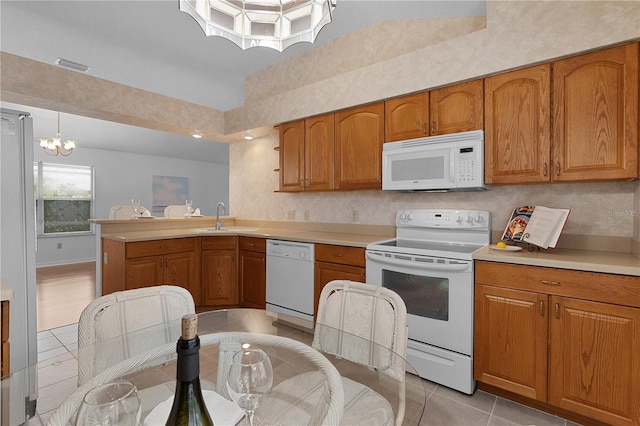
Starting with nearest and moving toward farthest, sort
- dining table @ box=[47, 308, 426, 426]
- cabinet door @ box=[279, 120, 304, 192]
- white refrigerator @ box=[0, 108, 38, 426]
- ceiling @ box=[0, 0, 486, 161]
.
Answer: dining table @ box=[47, 308, 426, 426]
white refrigerator @ box=[0, 108, 38, 426]
ceiling @ box=[0, 0, 486, 161]
cabinet door @ box=[279, 120, 304, 192]

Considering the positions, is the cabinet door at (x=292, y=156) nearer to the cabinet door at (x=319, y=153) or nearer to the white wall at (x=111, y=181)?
the cabinet door at (x=319, y=153)

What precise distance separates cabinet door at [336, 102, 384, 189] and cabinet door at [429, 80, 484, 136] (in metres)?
0.47

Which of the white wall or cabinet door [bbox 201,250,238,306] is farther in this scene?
the white wall

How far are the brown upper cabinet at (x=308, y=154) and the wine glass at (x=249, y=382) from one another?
240 centimetres

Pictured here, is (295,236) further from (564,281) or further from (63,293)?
(63,293)

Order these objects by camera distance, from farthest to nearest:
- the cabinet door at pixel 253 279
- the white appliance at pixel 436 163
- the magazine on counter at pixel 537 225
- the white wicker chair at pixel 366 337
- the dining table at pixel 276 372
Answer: the cabinet door at pixel 253 279, the white appliance at pixel 436 163, the magazine on counter at pixel 537 225, the white wicker chair at pixel 366 337, the dining table at pixel 276 372

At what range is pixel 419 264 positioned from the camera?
2.16 metres

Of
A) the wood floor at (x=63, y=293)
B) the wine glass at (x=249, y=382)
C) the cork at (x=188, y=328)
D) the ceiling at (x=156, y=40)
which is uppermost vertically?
the ceiling at (x=156, y=40)

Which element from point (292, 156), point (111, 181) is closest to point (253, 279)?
point (292, 156)

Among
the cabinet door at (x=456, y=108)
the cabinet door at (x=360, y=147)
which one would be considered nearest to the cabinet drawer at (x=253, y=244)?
the cabinet door at (x=360, y=147)

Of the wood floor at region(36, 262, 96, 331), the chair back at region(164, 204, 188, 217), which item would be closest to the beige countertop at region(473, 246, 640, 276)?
the wood floor at region(36, 262, 96, 331)

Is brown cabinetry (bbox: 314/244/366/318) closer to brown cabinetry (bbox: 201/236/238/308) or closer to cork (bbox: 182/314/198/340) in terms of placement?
A: brown cabinetry (bbox: 201/236/238/308)

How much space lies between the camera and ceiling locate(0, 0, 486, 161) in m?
2.53

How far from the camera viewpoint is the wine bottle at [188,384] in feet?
1.87
